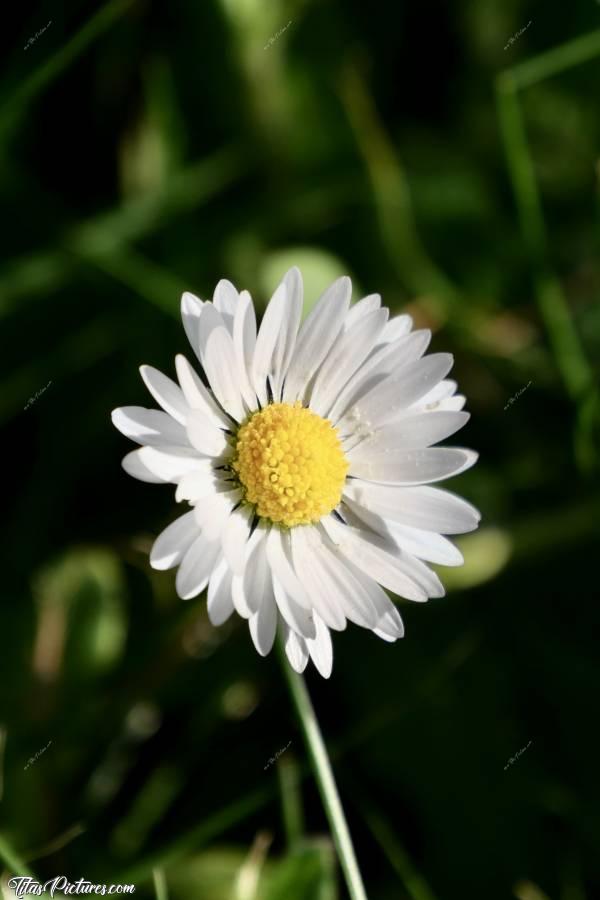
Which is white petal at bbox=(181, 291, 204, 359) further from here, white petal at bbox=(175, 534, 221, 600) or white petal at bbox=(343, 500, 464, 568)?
white petal at bbox=(343, 500, 464, 568)

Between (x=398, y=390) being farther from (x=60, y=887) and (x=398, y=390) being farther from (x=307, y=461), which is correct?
(x=60, y=887)

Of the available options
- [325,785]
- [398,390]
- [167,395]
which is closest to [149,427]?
[167,395]

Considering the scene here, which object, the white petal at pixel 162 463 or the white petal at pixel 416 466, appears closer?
the white petal at pixel 162 463

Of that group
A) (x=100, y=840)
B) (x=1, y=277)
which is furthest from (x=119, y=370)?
(x=100, y=840)

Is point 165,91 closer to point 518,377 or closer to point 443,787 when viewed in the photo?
point 518,377

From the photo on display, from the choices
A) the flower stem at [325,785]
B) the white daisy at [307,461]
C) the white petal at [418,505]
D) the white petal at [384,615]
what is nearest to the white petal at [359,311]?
the white daisy at [307,461]

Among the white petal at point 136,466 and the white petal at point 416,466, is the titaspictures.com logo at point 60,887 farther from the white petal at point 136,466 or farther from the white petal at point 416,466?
the white petal at point 416,466
